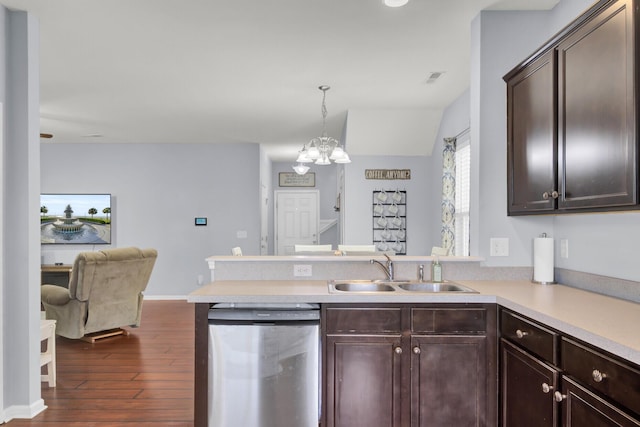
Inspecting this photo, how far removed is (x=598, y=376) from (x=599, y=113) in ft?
3.59

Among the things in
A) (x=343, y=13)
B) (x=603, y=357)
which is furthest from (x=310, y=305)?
(x=343, y=13)

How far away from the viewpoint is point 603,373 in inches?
55.9

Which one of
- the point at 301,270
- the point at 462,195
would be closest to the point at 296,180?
the point at 462,195

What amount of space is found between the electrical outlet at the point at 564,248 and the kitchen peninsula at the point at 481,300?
22 cm

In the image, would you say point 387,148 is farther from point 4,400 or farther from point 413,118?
point 4,400

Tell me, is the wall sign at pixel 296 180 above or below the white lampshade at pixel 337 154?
above

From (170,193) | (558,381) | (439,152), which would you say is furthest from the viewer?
(170,193)

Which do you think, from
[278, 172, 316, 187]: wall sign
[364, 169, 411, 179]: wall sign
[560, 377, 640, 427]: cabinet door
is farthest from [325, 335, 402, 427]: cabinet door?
[278, 172, 316, 187]: wall sign

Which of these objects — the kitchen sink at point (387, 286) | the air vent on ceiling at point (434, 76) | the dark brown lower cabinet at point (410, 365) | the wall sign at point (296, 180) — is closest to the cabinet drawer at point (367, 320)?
the dark brown lower cabinet at point (410, 365)

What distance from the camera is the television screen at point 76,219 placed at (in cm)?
708

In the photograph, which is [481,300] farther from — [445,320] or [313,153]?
[313,153]

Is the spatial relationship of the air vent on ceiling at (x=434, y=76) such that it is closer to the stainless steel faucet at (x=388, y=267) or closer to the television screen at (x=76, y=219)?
the stainless steel faucet at (x=388, y=267)

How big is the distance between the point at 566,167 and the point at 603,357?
3.33ft

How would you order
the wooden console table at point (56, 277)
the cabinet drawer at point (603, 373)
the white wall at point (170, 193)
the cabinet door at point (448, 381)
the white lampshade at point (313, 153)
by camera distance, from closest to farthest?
1. the cabinet drawer at point (603, 373)
2. the cabinet door at point (448, 381)
3. the white lampshade at point (313, 153)
4. the wooden console table at point (56, 277)
5. the white wall at point (170, 193)
